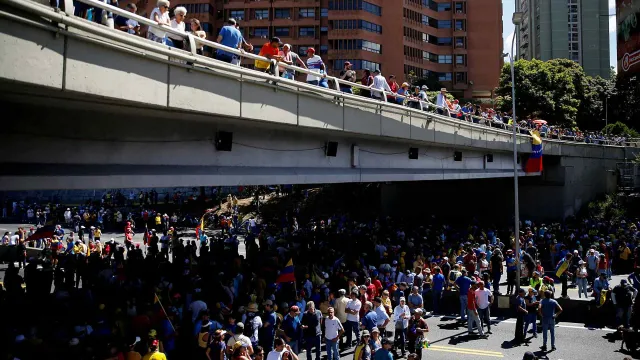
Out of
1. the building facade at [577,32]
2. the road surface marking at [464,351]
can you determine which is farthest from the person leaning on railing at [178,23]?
the building facade at [577,32]

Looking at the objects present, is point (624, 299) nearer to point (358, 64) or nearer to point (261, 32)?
point (358, 64)

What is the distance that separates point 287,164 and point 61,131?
5915mm

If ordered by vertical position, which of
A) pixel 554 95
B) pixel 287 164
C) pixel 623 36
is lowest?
pixel 287 164

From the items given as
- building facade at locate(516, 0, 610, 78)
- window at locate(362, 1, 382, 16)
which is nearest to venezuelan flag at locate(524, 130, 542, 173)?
window at locate(362, 1, 382, 16)

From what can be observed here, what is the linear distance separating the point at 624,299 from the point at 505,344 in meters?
3.50

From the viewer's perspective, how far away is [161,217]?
39094mm

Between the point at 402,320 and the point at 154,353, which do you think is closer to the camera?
the point at 154,353

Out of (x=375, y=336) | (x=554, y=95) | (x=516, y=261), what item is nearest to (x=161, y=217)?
(x=516, y=261)

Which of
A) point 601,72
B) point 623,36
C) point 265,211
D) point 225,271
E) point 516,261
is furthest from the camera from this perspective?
point 601,72

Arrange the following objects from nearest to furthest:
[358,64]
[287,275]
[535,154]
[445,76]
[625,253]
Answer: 1. [287,275]
2. [625,253]
3. [535,154]
4. [358,64]
5. [445,76]

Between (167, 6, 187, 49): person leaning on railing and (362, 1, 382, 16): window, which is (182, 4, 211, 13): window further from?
(167, 6, 187, 49): person leaning on railing

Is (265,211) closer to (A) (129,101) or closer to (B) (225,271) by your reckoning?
(B) (225,271)

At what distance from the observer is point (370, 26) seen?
62.1 metres

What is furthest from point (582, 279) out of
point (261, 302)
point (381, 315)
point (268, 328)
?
point (268, 328)
